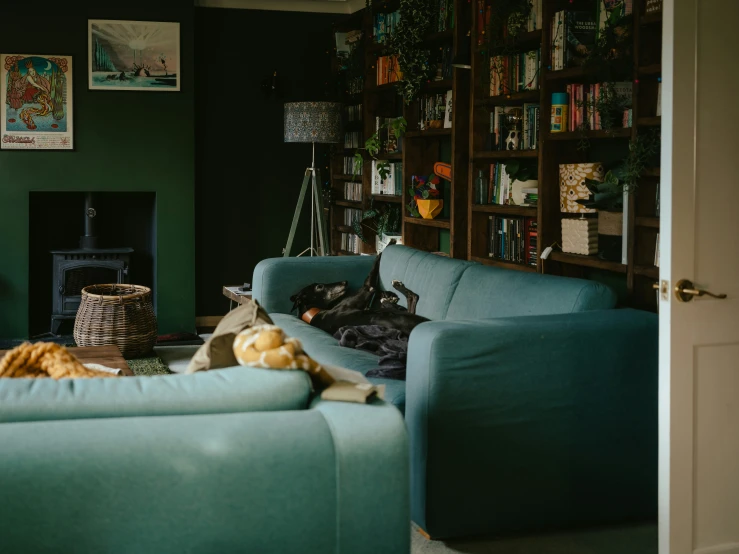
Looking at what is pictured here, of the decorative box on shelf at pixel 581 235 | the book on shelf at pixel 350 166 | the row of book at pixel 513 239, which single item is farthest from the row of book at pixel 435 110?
the decorative box on shelf at pixel 581 235

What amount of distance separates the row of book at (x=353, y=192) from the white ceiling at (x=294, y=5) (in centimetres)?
144

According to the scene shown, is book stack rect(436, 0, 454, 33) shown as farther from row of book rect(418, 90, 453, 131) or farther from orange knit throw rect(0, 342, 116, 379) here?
orange knit throw rect(0, 342, 116, 379)

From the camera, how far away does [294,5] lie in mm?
7711

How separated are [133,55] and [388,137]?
208 centimetres

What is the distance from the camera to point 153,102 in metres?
7.15

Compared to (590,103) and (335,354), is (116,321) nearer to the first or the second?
(335,354)

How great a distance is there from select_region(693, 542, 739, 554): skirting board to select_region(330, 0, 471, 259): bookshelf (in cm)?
272

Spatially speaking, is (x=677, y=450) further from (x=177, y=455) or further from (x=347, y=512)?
(x=177, y=455)

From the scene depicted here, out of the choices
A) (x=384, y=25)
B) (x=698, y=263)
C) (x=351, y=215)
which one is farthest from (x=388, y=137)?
(x=698, y=263)

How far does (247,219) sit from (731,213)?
5.47 meters

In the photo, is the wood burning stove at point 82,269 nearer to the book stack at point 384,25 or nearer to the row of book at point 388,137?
the row of book at point 388,137

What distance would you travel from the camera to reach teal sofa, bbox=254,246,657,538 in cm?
307

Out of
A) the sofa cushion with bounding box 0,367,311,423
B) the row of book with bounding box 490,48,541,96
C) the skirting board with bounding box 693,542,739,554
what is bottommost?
the skirting board with bounding box 693,542,739,554

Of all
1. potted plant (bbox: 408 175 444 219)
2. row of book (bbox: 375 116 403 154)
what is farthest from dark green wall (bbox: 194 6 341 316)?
potted plant (bbox: 408 175 444 219)
